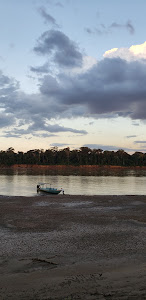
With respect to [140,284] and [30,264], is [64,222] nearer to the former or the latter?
[30,264]

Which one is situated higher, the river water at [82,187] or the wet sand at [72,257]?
the wet sand at [72,257]

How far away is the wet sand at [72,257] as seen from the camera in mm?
8719

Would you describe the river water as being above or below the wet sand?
below

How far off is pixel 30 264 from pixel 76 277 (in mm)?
2898

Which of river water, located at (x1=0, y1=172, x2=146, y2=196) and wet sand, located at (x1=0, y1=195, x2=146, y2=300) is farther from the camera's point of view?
river water, located at (x1=0, y1=172, x2=146, y2=196)

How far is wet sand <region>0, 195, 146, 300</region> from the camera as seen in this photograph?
872 cm

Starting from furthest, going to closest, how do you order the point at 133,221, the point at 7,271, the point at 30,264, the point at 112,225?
the point at 133,221
the point at 112,225
the point at 30,264
the point at 7,271

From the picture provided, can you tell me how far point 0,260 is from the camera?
12.5 meters

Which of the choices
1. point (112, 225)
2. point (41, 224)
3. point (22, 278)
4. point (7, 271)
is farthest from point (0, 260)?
point (112, 225)

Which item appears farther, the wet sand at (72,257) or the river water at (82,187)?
the river water at (82,187)

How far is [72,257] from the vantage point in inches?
513

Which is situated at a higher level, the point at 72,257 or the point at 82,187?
the point at 72,257

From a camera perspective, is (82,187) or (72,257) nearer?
(72,257)

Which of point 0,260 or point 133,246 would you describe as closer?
point 0,260
